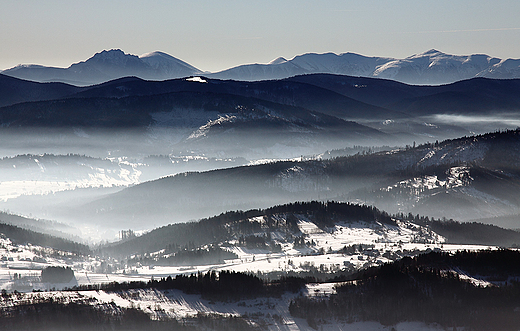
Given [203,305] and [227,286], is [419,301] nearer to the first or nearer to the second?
[227,286]

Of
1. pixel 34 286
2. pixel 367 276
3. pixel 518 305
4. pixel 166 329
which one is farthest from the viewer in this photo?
pixel 34 286

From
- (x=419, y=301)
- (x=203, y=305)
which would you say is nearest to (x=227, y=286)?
(x=203, y=305)

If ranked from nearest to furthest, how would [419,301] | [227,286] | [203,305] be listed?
1. [419,301]
2. [203,305]
3. [227,286]

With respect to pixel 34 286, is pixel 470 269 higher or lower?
higher

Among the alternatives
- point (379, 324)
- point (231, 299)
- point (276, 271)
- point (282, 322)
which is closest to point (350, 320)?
point (379, 324)

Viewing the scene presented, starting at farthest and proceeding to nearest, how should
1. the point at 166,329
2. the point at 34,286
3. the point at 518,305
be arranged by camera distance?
the point at 34,286, the point at 518,305, the point at 166,329

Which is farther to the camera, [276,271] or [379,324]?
[276,271]

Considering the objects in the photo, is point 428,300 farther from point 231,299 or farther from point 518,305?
point 231,299
